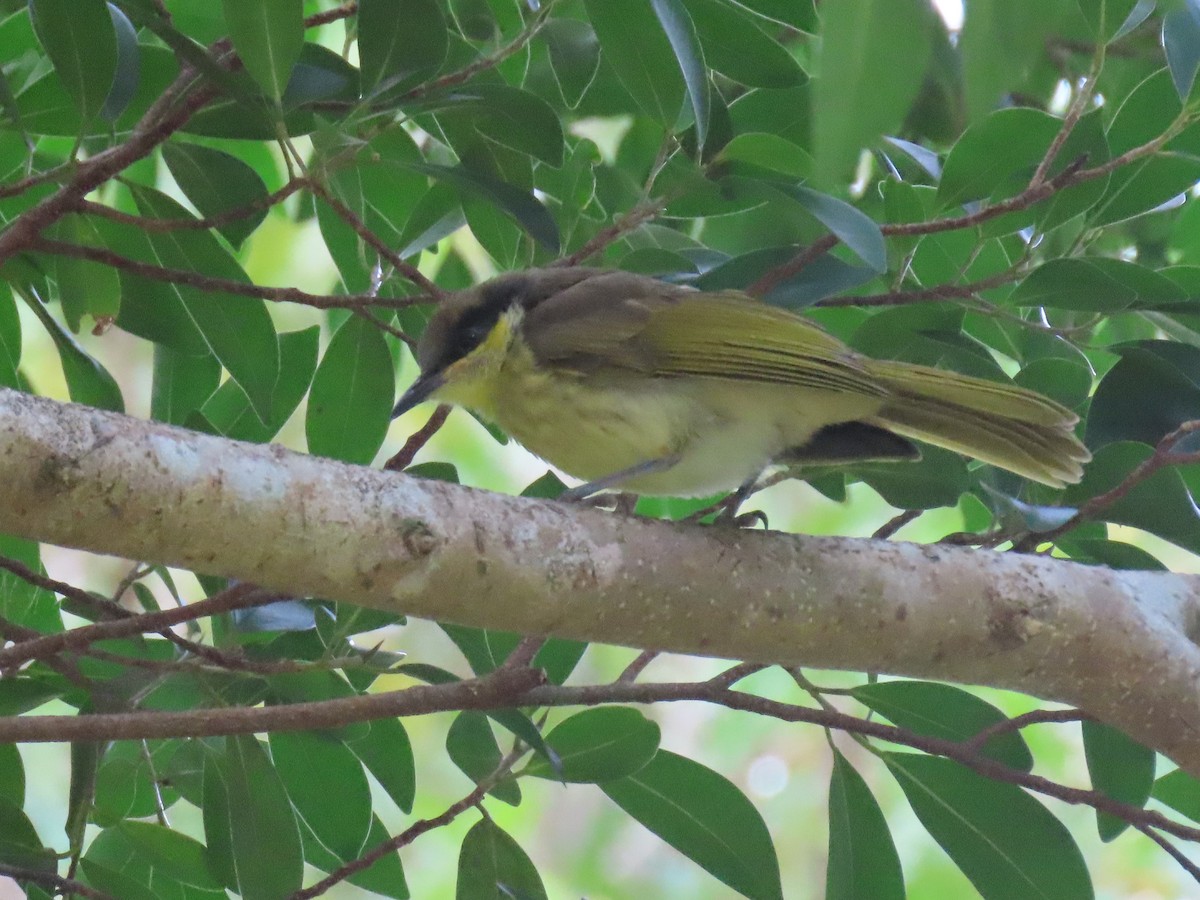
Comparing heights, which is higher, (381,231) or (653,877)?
(381,231)

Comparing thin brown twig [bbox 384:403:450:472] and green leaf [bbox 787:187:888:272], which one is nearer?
green leaf [bbox 787:187:888:272]

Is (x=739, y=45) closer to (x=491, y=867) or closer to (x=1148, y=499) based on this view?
(x=1148, y=499)

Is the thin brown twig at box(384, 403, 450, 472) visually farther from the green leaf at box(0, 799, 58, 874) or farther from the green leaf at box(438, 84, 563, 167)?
the green leaf at box(0, 799, 58, 874)

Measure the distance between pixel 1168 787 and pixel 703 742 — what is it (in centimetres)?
437

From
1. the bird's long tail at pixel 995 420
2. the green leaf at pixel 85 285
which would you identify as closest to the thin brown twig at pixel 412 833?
the bird's long tail at pixel 995 420

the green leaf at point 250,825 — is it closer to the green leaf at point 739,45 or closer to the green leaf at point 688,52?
Answer: the green leaf at point 688,52

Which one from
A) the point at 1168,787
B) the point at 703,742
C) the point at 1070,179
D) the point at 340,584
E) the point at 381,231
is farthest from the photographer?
the point at 703,742

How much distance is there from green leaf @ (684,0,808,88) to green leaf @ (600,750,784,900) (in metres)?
1.22

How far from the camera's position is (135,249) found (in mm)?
2340

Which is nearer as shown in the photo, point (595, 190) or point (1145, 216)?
point (595, 190)

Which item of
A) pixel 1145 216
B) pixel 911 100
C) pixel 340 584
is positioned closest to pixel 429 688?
pixel 340 584

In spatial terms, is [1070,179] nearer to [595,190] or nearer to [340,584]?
Answer: [595,190]

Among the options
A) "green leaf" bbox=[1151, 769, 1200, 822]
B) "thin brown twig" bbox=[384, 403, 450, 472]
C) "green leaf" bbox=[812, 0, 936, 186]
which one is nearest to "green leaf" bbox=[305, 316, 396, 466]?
"thin brown twig" bbox=[384, 403, 450, 472]

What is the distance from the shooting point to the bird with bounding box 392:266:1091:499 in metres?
2.22
